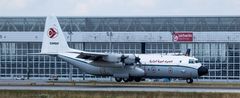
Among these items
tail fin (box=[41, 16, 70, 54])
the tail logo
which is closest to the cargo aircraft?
tail fin (box=[41, 16, 70, 54])

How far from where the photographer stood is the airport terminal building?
121m

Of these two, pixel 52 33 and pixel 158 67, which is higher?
pixel 52 33

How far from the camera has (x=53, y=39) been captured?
9700 cm

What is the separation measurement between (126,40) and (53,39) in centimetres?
2712

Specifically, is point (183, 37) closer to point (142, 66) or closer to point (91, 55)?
point (142, 66)

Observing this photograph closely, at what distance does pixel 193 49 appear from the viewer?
12238 centimetres

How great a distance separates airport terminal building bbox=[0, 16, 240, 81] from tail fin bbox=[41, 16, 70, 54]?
21229 mm

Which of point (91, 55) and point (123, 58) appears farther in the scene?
point (123, 58)

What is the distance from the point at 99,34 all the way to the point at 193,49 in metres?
16.2

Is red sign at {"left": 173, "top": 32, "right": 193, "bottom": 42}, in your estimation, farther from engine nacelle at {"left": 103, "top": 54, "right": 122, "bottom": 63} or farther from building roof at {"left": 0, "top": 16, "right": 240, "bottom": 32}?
engine nacelle at {"left": 103, "top": 54, "right": 122, "bottom": 63}

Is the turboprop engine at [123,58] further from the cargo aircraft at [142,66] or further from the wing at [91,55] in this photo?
the wing at [91,55]

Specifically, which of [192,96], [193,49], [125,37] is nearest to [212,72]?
[193,49]

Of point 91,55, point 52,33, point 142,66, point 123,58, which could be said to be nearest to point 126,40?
point 52,33

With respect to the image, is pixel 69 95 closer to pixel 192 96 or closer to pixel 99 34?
pixel 192 96
